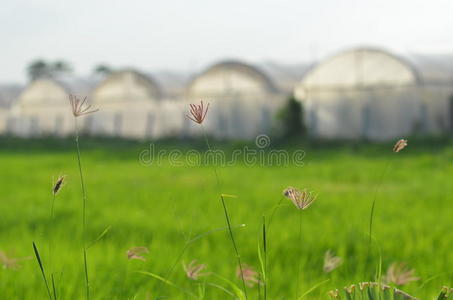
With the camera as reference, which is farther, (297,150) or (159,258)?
→ (297,150)

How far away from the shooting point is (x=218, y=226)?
453cm

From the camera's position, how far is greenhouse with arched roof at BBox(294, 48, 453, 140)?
17453 millimetres

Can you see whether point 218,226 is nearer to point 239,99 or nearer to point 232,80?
point 239,99

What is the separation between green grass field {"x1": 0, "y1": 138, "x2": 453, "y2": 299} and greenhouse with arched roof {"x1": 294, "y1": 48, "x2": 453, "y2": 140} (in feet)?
25.4

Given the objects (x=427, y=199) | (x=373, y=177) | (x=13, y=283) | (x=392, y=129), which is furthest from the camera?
(x=392, y=129)

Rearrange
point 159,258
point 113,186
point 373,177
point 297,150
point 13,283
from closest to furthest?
point 13,283 → point 159,258 → point 113,186 → point 373,177 → point 297,150

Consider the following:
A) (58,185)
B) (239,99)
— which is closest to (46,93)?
(239,99)

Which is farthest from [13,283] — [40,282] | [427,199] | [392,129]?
[392,129]

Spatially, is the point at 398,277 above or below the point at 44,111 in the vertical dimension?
above

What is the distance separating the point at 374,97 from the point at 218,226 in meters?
14.5

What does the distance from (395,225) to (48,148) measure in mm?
15753

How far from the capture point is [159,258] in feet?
10.5

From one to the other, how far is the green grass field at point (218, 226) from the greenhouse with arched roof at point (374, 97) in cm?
775

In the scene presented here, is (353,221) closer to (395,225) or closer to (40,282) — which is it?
(395,225)
